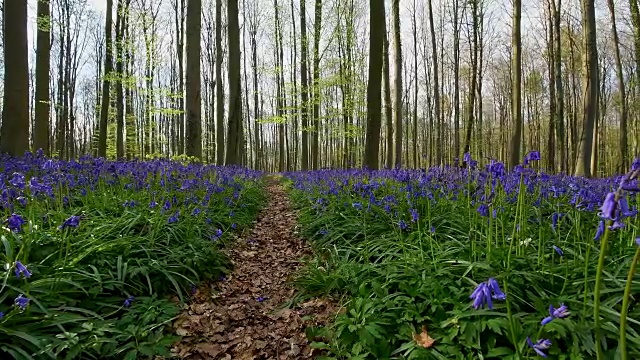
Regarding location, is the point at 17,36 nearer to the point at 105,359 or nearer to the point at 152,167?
the point at 152,167

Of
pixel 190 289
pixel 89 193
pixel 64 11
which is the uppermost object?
pixel 64 11

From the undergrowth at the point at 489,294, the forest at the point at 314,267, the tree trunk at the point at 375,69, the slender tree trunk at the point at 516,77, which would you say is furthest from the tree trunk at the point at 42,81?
the slender tree trunk at the point at 516,77

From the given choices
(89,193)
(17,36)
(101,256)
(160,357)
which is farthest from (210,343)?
(17,36)

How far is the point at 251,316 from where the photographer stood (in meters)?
3.04

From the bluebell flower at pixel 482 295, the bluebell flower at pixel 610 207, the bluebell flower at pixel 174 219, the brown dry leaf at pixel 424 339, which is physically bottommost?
the brown dry leaf at pixel 424 339

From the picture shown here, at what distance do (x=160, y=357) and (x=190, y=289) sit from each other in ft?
3.19

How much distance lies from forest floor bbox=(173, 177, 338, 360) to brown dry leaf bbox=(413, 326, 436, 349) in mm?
722

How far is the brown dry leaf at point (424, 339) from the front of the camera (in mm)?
1939

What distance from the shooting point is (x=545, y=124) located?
38.7m

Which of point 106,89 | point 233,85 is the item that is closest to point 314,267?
point 233,85

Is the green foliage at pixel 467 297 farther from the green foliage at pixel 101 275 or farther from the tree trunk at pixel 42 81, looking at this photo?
the tree trunk at pixel 42 81

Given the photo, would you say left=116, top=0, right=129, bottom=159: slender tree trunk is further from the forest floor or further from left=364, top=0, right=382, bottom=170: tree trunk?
the forest floor

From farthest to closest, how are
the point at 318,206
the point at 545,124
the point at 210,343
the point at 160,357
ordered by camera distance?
the point at 545,124, the point at 318,206, the point at 210,343, the point at 160,357

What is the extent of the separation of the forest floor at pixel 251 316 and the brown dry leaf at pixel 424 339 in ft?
2.37
